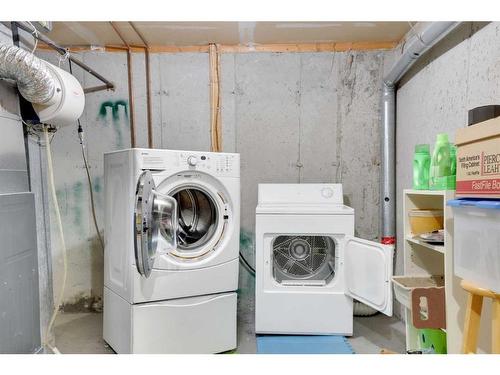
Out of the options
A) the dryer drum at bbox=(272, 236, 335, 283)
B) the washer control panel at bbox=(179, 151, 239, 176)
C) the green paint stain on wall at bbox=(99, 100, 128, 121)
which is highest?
the green paint stain on wall at bbox=(99, 100, 128, 121)

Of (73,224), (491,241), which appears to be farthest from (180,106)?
(491,241)

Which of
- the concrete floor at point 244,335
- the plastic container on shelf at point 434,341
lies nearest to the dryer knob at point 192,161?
the concrete floor at point 244,335

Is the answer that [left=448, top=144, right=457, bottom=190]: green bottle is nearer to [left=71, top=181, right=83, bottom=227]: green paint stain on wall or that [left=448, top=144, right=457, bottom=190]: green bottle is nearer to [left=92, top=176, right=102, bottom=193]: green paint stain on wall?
[left=92, top=176, right=102, bottom=193]: green paint stain on wall

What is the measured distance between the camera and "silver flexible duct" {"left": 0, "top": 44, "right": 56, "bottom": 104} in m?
1.58

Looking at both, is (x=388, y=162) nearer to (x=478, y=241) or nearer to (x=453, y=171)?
(x=453, y=171)

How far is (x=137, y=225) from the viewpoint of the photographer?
5.62 ft

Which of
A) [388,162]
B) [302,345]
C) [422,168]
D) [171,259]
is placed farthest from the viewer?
[388,162]

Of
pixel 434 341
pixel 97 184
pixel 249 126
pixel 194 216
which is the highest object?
pixel 249 126

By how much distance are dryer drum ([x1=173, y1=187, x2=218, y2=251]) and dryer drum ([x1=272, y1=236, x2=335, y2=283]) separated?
1.74 ft

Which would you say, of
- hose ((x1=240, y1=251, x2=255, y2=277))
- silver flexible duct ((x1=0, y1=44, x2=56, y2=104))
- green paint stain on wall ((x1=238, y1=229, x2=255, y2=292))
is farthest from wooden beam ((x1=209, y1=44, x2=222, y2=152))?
silver flexible duct ((x1=0, y1=44, x2=56, y2=104))

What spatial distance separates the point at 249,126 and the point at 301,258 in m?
1.21

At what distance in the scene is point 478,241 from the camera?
1269 mm

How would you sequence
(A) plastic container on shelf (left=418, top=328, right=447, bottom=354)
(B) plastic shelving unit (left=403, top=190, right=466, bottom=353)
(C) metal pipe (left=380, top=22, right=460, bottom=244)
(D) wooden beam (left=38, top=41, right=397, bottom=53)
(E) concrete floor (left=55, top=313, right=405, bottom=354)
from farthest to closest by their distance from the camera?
(D) wooden beam (left=38, top=41, right=397, bottom=53) < (C) metal pipe (left=380, top=22, right=460, bottom=244) < (E) concrete floor (left=55, top=313, right=405, bottom=354) < (A) plastic container on shelf (left=418, top=328, right=447, bottom=354) < (B) plastic shelving unit (left=403, top=190, right=466, bottom=353)

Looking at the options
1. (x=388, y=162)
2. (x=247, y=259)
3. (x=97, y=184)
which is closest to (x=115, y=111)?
(x=97, y=184)
